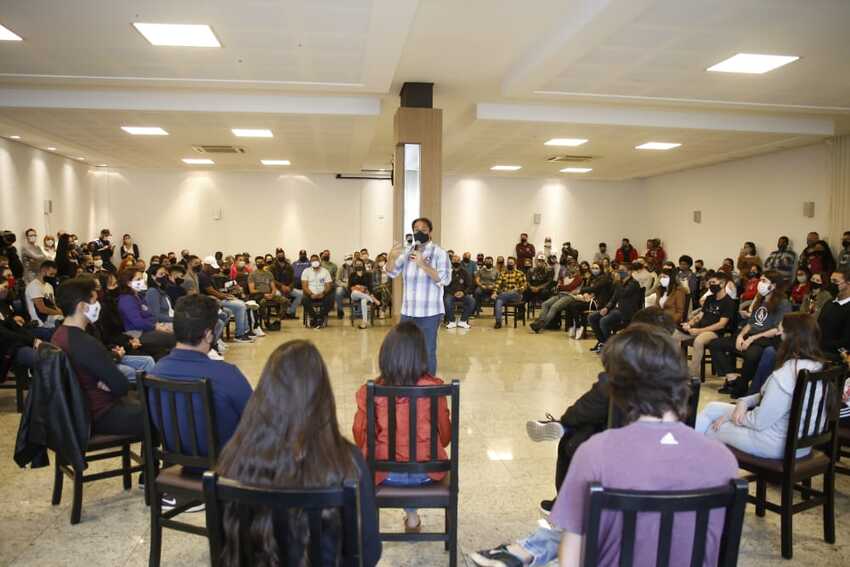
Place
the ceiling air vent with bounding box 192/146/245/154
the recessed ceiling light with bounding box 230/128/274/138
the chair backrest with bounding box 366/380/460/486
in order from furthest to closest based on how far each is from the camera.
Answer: the ceiling air vent with bounding box 192/146/245/154
the recessed ceiling light with bounding box 230/128/274/138
the chair backrest with bounding box 366/380/460/486

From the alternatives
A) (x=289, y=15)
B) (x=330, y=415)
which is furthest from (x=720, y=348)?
(x=330, y=415)

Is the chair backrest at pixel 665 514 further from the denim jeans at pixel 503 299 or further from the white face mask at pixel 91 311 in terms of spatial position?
the denim jeans at pixel 503 299

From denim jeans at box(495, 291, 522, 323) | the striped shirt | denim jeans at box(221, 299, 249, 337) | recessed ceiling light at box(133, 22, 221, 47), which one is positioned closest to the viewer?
the striped shirt

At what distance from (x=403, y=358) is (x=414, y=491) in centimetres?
52

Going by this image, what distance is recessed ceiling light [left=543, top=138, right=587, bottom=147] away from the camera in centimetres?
1085

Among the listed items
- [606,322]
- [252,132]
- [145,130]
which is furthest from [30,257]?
[606,322]

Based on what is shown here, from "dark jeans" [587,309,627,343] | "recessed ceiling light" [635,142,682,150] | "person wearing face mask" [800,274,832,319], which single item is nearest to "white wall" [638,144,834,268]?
"recessed ceiling light" [635,142,682,150]

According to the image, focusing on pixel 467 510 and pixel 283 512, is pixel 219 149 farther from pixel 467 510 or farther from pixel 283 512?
pixel 283 512

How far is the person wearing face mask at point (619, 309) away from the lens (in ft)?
26.2

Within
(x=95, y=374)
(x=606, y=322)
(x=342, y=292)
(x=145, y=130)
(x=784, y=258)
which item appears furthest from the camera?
(x=784, y=258)

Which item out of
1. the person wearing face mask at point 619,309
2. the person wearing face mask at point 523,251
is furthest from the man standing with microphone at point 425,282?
the person wearing face mask at point 523,251

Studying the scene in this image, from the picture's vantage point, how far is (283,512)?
1524 millimetres

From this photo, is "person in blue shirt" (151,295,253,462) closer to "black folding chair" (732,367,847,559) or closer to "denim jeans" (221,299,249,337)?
"black folding chair" (732,367,847,559)

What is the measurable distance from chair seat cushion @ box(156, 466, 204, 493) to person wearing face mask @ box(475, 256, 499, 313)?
29.8ft
